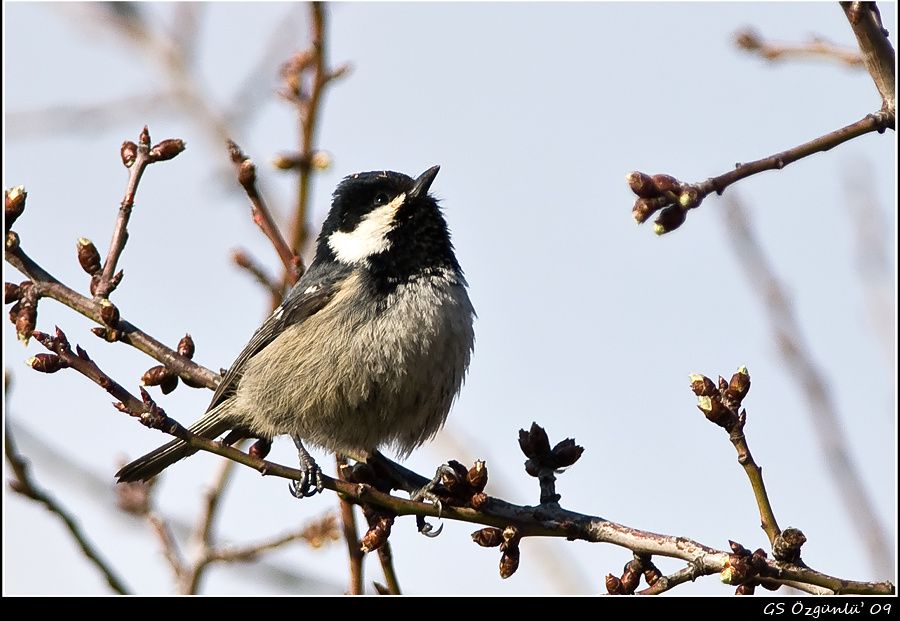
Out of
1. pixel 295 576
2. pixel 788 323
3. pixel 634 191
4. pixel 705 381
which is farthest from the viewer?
pixel 295 576

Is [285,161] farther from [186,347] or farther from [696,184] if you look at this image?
[696,184]

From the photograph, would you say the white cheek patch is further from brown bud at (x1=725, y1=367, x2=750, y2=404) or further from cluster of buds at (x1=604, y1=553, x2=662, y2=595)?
brown bud at (x1=725, y1=367, x2=750, y2=404)

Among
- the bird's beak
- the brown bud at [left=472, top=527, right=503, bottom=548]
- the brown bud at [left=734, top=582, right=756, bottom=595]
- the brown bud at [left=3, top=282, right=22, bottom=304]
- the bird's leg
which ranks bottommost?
the brown bud at [left=734, top=582, right=756, bottom=595]

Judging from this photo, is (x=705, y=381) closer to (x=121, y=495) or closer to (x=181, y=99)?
(x=121, y=495)

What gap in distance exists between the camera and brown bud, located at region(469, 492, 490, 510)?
325 centimetres

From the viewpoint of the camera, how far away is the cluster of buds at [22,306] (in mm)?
3289

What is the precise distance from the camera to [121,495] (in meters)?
4.32

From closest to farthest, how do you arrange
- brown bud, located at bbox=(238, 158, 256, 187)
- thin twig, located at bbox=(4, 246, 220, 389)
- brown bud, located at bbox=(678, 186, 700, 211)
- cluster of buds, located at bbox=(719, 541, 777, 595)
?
brown bud, located at bbox=(678, 186, 700, 211) < cluster of buds, located at bbox=(719, 541, 777, 595) < thin twig, located at bbox=(4, 246, 220, 389) < brown bud, located at bbox=(238, 158, 256, 187)

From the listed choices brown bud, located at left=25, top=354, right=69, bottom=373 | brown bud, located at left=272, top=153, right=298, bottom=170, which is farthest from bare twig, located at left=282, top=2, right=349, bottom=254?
brown bud, located at left=25, top=354, right=69, bottom=373

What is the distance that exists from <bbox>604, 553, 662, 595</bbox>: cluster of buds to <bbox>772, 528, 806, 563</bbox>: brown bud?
40cm

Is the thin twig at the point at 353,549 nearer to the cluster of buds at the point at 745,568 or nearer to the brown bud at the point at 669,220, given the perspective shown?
the cluster of buds at the point at 745,568

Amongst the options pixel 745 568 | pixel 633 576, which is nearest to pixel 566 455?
pixel 633 576
